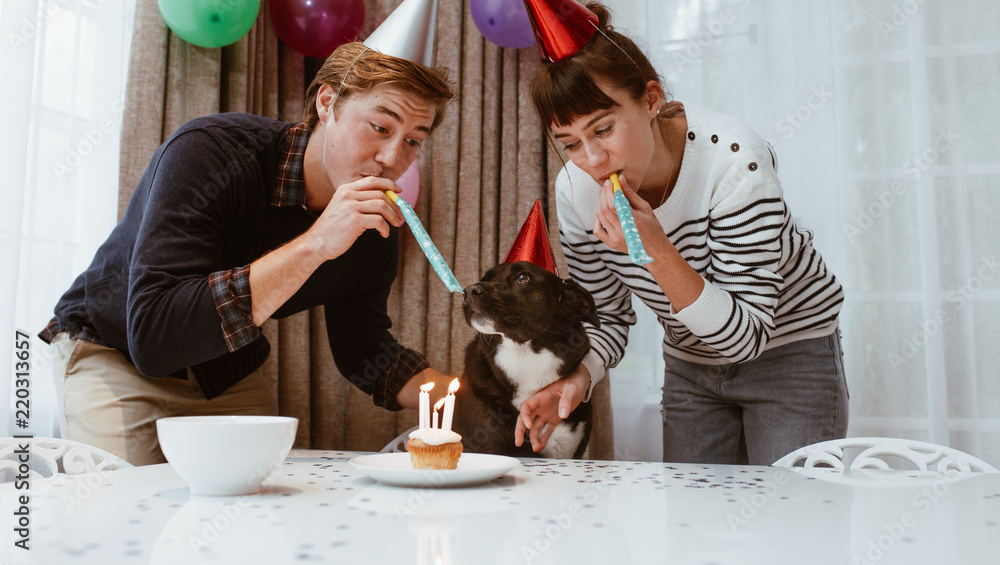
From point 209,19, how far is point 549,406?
150 centimetres

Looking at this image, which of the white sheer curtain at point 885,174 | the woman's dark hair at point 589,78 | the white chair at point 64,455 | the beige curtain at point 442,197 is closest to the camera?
the white chair at point 64,455

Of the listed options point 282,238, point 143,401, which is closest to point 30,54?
point 282,238

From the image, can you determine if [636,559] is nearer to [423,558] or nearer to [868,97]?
[423,558]

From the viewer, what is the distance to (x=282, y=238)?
1.65 meters

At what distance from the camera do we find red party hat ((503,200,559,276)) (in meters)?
1.75

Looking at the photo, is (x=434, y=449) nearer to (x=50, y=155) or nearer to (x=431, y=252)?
(x=431, y=252)

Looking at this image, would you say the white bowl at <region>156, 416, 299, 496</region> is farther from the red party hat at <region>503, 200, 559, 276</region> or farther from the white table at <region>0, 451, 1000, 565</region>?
the red party hat at <region>503, 200, 559, 276</region>

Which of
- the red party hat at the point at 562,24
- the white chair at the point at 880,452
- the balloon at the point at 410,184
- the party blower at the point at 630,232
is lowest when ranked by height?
the white chair at the point at 880,452

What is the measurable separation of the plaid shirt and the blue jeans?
2.34 feet

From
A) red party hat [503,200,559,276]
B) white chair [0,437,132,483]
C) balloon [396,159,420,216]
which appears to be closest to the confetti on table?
red party hat [503,200,559,276]

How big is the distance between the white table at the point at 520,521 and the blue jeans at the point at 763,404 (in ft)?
1.86

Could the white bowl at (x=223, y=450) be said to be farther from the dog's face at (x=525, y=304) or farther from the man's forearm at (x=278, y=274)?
the dog's face at (x=525, y=304)

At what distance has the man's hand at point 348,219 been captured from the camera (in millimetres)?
1289

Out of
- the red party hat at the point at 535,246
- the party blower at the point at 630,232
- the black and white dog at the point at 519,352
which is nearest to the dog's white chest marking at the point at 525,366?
the black and white dog at the point at 519,352
